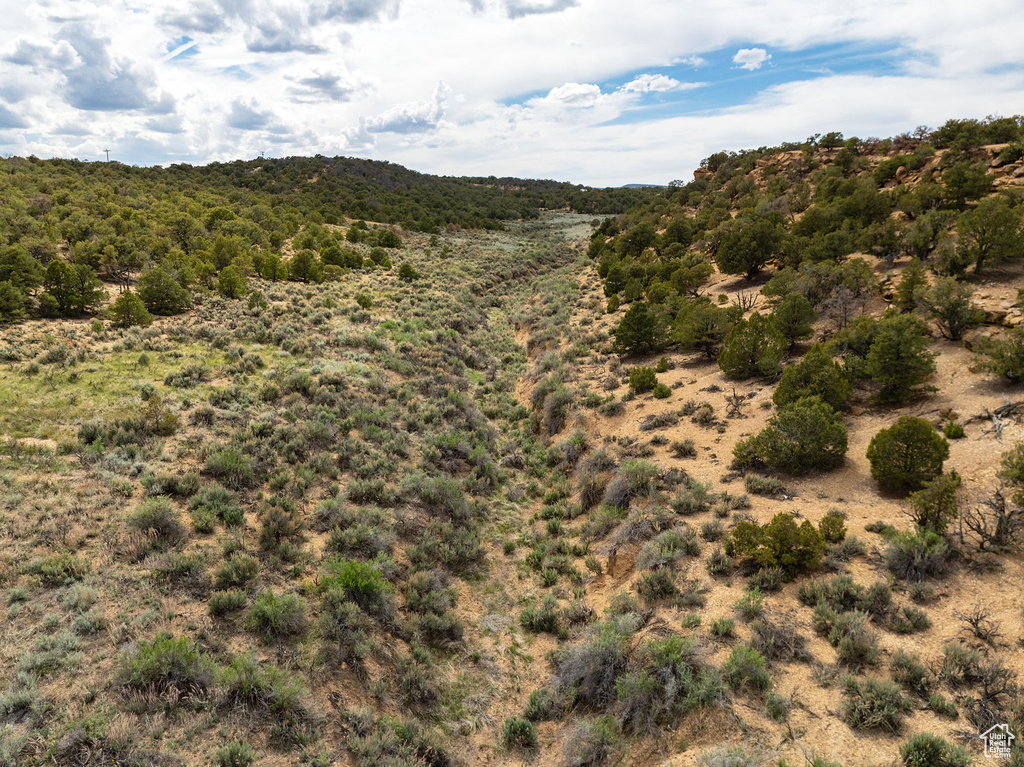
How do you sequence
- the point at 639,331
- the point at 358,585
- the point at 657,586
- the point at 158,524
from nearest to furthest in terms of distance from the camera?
the point at 358,585
the point at 158,524
the point at 657,586
the point at 639,331

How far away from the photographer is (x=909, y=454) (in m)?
10.6

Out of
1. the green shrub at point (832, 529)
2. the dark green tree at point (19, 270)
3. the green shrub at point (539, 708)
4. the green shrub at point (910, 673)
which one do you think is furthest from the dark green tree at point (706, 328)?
the dark green tree at point (19, 270)

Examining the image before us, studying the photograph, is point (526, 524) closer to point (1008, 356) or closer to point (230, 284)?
point (1008, 356)

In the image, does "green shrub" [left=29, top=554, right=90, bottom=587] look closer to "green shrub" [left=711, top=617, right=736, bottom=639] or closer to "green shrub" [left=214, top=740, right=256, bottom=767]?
"green shrub" [left=214, top=740, right=256, bottom=767]

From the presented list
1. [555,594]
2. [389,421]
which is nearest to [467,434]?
[389,421]

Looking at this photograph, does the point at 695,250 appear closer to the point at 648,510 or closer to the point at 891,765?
the point at 648,510

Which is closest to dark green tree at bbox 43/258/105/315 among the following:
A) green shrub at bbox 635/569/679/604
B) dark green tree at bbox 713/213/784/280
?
green shrub at bbox 635/569/679/604

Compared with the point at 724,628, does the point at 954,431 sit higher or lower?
higher

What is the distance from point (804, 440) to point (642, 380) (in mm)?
7939

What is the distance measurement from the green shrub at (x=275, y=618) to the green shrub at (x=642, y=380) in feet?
50.9

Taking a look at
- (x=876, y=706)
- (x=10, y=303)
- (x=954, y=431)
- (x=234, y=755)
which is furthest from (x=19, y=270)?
(x=954, y=431)

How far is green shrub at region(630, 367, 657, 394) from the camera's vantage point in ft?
65.3

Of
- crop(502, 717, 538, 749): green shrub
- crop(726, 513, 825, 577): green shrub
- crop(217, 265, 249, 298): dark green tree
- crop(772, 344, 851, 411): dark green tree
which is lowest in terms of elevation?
crop(502, 717, 538, 749): green shrub
